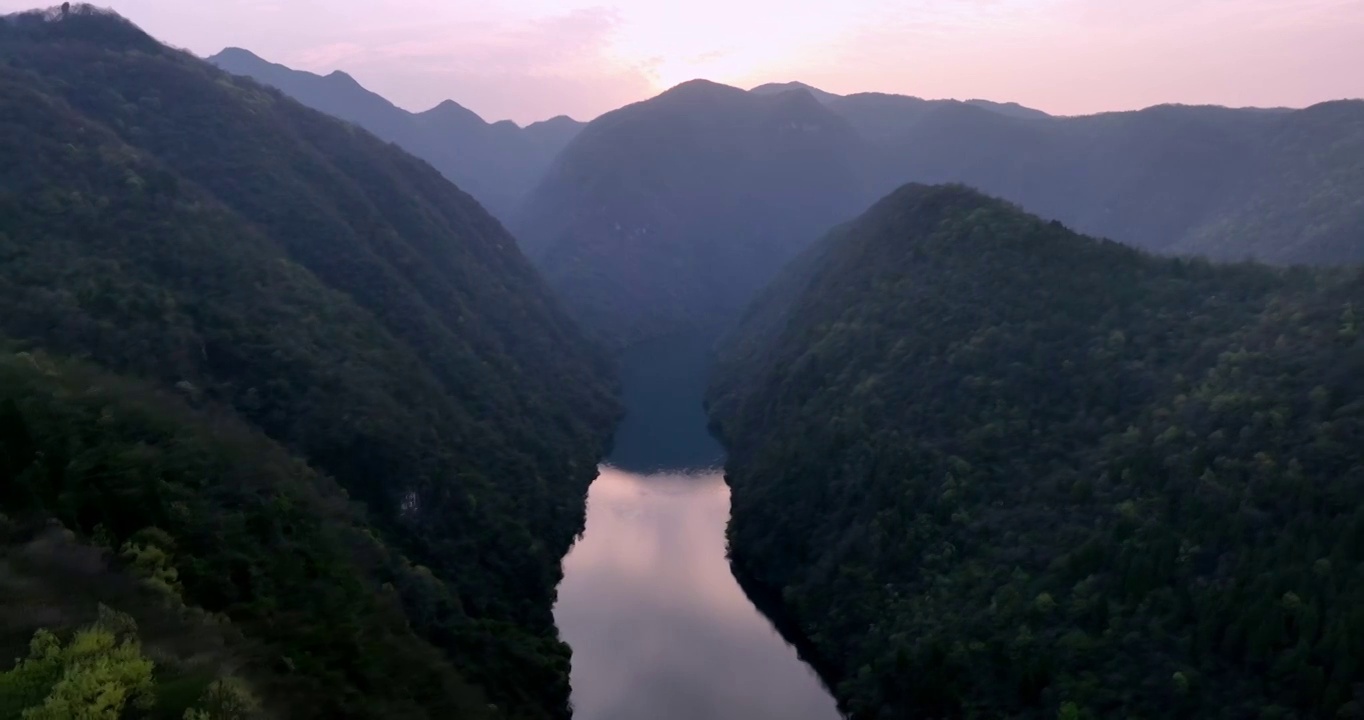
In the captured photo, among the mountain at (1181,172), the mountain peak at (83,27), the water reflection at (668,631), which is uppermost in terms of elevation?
the mountain at (1181,172)

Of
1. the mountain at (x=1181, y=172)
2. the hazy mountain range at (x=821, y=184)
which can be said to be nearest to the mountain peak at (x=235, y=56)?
the hazy mountain range at (x=821, y=184)

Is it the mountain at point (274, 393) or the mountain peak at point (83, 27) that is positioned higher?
the mountain peak at point (83, 27)

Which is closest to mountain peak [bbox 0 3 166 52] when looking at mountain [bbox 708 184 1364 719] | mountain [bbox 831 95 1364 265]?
mountain [bbox 708 184 1364 719]

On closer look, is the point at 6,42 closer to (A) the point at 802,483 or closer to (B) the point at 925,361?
(A) the point at 802,483

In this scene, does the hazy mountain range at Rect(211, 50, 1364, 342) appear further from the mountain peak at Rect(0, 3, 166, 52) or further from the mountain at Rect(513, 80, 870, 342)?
the mountain peak at Rect(0, 3, 166, 52)

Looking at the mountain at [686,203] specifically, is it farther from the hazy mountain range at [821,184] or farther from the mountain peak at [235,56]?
the mountain peak at [235,56]

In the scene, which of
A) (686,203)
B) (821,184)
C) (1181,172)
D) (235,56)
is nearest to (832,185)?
(821,184)

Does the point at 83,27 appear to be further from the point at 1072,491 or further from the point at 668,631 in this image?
the point at 1072,491
